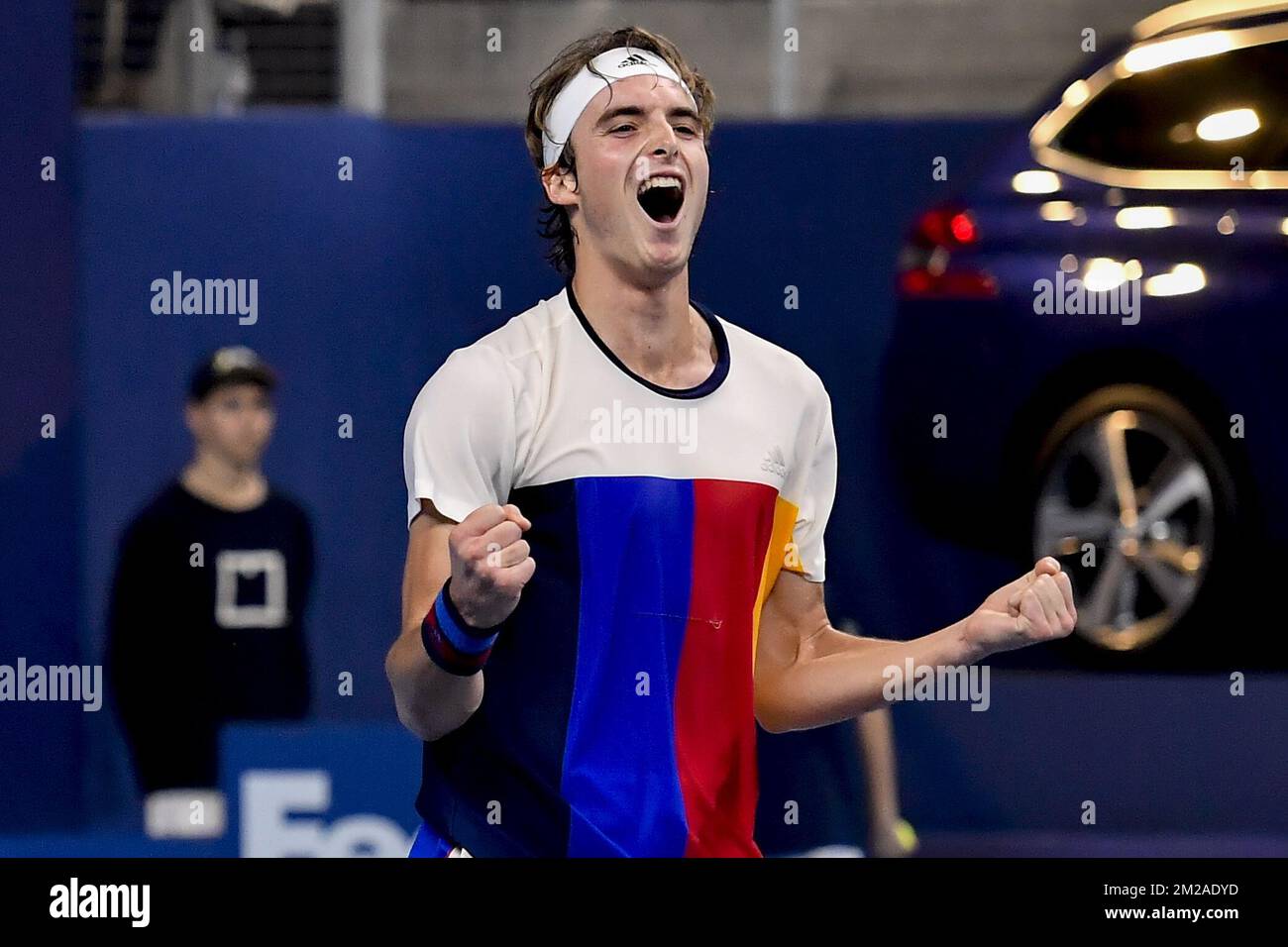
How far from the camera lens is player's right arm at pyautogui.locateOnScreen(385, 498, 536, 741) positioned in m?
2.92

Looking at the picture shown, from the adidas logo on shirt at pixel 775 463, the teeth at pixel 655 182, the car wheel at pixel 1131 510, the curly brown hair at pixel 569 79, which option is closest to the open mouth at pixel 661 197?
the teeth at pixel 655 182

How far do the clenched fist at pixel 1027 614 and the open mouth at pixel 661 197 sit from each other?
835mm

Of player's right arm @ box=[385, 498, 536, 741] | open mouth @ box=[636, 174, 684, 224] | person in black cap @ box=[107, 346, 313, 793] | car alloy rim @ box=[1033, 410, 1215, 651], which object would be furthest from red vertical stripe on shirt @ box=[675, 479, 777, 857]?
person in black cap @ box=[107, 346, 313, 793]

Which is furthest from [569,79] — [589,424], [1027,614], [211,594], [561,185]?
[211,594]

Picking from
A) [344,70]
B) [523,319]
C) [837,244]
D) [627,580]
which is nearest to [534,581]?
[627,580]

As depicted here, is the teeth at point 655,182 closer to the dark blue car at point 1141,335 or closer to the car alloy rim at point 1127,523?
the dark blue car at point 1141,335

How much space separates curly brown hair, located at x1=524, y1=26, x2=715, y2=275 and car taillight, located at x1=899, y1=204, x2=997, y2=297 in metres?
1.02

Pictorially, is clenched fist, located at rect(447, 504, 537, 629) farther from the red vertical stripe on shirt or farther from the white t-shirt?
the red vertical stripe on shirt

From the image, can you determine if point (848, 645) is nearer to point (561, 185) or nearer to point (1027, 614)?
point (1027, 614)

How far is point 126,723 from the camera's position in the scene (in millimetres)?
4703
